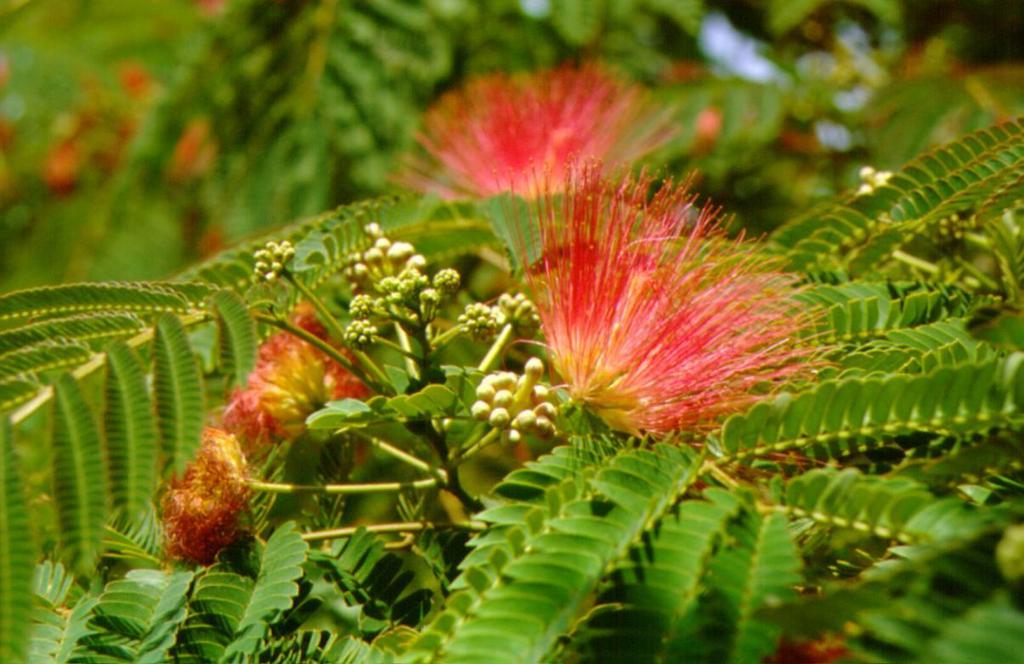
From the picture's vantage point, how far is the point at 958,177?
171 centimetres

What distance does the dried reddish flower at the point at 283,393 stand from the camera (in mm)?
1775

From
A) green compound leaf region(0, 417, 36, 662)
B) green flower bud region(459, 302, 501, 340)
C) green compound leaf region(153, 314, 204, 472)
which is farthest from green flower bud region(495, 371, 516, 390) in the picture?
green compound leaf region(0, 417, 36, 662)

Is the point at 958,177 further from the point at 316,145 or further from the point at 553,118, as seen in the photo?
the point at 316,145

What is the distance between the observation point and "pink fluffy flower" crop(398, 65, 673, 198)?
7.34ft

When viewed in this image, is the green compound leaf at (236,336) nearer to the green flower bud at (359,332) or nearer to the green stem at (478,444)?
the green flower bud at (359,332)

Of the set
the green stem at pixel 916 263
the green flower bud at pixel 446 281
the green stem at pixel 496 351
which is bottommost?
the green stem at pixel 496 351

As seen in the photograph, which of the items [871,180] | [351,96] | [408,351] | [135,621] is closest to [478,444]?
[408,351]

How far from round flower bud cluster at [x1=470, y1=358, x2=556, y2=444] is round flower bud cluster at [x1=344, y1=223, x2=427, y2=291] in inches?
11.2

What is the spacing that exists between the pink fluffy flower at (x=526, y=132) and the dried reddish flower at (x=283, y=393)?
564 millimetres

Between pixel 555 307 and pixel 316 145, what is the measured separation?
2.05 m

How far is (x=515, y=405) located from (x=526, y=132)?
0.92 metres

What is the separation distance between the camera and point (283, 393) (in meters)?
1.78

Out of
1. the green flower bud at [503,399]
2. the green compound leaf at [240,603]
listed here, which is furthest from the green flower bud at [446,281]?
the green compound leaf at [240,603]

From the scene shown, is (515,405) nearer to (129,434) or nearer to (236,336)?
(236,336)
